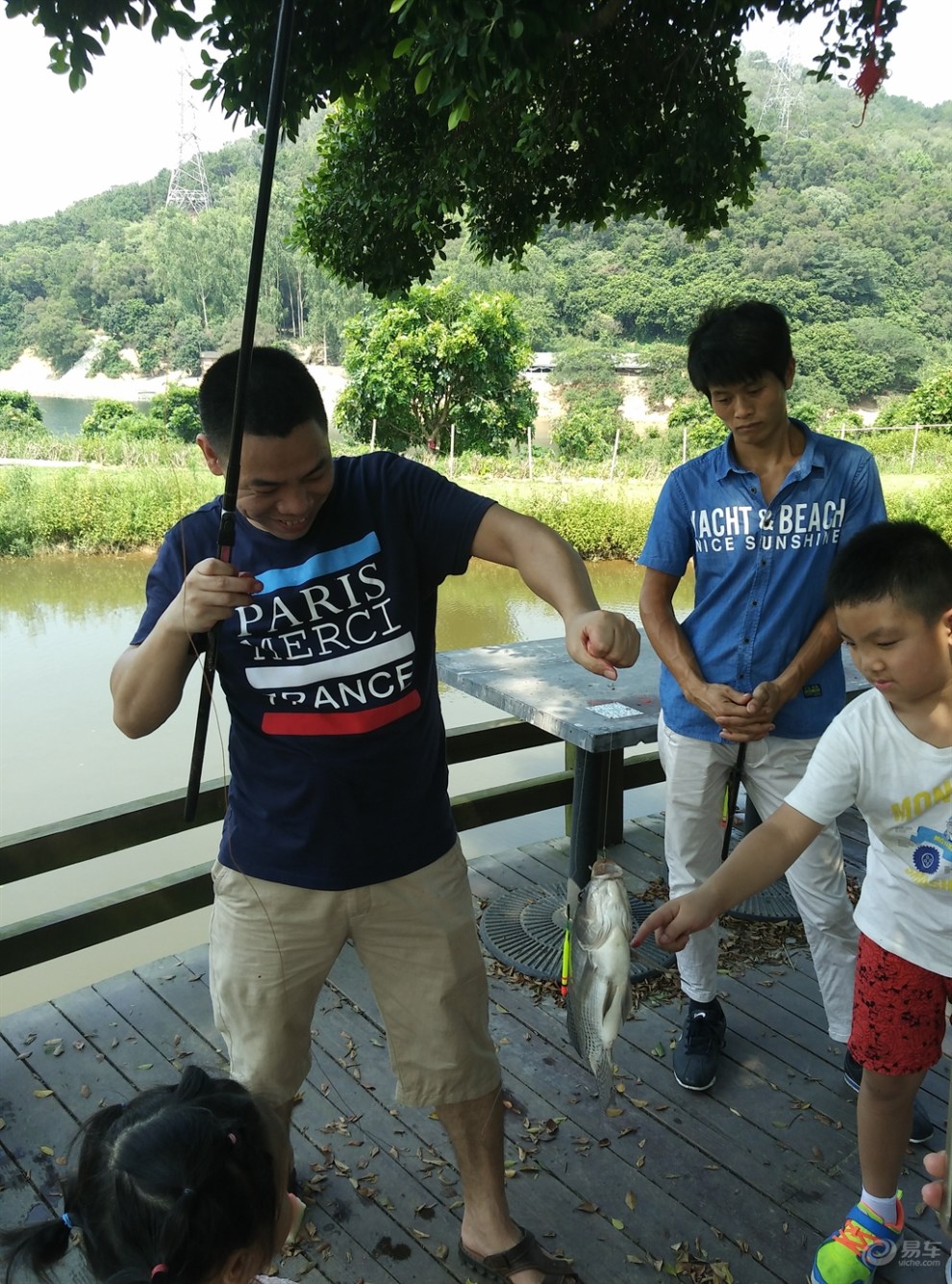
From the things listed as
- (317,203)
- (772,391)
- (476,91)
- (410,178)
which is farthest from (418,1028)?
(317,203)

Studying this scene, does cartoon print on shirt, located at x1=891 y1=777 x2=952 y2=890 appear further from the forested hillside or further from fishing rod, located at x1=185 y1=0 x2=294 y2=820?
the forested hillside

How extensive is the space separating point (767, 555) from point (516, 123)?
2728 millimetres

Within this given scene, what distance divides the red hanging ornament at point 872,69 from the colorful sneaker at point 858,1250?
10.2 feet

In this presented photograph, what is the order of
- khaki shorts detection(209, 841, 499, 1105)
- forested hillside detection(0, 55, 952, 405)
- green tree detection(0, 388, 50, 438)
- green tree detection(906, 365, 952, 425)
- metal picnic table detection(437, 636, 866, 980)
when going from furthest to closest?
forested hillside detection(0, 55, 952, 405)
green tree detection(906, 365, 952, 425)
green tree detection(0, 388, 50, 438)
metal picnic table detection(437, 636, 866, 980)
khaki shorts detection(209, 841, 499, 1105)

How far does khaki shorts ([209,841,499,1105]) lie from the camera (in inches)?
73.9

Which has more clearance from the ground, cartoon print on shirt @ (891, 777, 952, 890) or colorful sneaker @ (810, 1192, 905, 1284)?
cartoon print on shirt @ (891, 777, 952, 890)

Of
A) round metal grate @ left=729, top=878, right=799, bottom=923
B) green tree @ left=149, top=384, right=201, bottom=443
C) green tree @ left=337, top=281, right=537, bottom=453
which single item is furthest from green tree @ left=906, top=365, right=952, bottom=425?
round metal grate @ left=729, top=878, right=799, bottom=923

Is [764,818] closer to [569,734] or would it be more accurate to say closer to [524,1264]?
[569,734]

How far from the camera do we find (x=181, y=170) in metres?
4.47

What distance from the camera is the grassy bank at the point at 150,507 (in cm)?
1661

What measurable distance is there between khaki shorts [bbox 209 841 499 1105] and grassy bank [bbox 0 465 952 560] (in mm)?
14590

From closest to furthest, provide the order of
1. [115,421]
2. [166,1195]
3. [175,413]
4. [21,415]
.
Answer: [166,1195]
[175,413]
[21,415]
[115,421]

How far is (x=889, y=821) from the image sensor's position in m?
1.87

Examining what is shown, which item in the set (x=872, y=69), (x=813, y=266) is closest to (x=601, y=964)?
(x=872, y=69)
